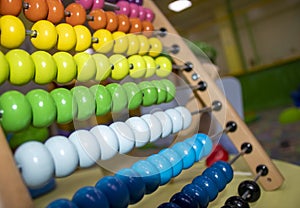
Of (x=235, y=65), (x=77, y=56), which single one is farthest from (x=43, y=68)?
(x=235, y=65)

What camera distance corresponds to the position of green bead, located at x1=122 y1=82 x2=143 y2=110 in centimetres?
58

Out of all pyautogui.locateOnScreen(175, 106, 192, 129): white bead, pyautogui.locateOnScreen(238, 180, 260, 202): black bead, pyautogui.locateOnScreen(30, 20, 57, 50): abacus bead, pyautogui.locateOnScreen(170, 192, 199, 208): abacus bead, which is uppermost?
pyautogui.locateOnScreen(30, 20, 57, 50): abacus bead

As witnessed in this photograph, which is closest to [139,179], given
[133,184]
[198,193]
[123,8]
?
[133,184]

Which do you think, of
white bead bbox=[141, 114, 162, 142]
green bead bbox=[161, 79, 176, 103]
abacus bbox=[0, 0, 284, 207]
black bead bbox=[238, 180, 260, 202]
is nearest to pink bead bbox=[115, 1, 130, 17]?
abacus bbox=[0, 0, 284, 207]

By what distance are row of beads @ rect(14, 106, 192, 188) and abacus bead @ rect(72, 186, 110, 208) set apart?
1.5 inches

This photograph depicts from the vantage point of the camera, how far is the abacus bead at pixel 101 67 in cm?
55

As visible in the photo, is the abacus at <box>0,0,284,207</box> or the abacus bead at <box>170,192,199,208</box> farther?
the abacus bead at <box>170,192,199,208</box>

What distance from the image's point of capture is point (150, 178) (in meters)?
0.50

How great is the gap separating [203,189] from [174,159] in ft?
0.28

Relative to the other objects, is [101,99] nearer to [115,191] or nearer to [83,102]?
[83,102]

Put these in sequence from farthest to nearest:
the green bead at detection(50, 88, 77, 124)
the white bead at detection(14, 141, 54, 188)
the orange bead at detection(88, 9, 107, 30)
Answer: the orange bead at detection(88, 9, 107, 30)
the green bead at detection(50, 88, 77, 124)
the white bead at detection(14, 141, 54, 188)

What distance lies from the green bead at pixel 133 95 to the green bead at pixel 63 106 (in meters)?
0.15

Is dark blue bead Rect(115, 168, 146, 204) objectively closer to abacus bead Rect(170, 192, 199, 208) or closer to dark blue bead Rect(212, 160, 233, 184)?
abacus bead Rect(170, 192, 199, 208)

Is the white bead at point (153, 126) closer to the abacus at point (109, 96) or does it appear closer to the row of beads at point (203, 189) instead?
the abacus at point (109, 96)
